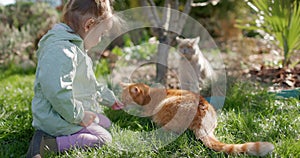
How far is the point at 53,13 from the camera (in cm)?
677

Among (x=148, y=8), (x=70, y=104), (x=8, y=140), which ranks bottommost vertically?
(x=8, y=140)

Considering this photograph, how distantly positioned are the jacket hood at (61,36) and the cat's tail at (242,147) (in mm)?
993

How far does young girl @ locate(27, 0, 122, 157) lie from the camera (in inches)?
82.9

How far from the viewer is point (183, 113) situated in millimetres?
2516

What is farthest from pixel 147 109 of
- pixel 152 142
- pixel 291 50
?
pixel 291 50

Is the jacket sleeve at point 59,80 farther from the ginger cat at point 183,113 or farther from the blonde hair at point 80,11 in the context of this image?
the ginger cat at point 183,113

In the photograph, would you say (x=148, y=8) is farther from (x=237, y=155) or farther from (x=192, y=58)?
(x=237, y=155)

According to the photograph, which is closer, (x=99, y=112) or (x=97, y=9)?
(x=97, y=9)

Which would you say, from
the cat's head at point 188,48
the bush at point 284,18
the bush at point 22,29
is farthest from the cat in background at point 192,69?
the bush at point 22,29

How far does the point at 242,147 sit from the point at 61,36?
121cm

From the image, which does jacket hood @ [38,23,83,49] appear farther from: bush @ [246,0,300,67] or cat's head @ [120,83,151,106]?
bush @ [246,0,300,67]

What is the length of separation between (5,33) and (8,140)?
376 centimetres

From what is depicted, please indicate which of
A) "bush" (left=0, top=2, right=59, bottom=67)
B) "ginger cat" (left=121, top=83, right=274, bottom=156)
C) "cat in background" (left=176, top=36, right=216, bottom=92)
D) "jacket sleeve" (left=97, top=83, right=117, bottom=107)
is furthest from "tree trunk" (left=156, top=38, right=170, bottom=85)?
"bush" (left=0, top=2, right=59, bottom=67)

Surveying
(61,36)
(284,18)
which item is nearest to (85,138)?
(61,36)
